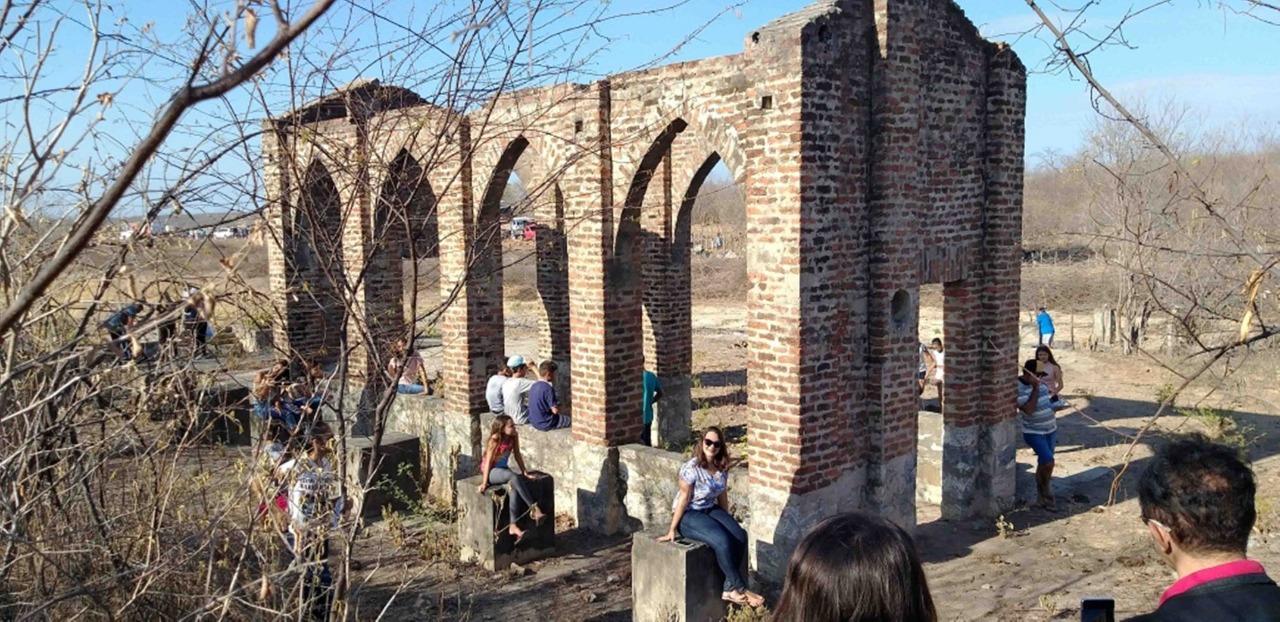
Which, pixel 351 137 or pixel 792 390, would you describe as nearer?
pixel 792 390

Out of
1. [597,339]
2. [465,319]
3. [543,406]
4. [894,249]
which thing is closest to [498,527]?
[543,406]

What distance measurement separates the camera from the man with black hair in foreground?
2605 millimetres

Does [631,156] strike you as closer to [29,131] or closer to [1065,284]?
[29,131]

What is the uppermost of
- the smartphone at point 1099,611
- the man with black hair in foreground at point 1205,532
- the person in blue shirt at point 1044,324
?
the man with black hair in foreground at point 1205,532

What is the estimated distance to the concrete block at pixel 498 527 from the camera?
8.67 meters

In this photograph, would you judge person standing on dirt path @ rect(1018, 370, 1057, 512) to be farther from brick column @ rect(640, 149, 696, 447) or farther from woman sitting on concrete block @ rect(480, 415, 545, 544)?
woman sitting on concrete block @ rect(480, 415, 545, 544)

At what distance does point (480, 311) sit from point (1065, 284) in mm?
24738

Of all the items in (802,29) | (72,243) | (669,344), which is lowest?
(669,344)

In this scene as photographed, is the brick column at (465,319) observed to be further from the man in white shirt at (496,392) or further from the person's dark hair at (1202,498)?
the person's dark hair at (1202,498)

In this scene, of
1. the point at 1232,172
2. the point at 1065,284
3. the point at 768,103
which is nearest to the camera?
the point at 768,103

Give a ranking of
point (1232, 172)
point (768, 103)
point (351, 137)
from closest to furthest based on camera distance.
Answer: point (768, 103) < point (351, 137) < point (1232, 172)

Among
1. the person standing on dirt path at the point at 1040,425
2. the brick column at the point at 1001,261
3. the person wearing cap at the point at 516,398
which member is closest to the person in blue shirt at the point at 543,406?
the person wearing cap at the point at 516,398

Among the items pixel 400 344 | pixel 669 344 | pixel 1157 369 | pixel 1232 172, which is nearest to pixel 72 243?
pixel 400 344

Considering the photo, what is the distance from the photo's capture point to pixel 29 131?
2.72m
